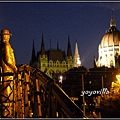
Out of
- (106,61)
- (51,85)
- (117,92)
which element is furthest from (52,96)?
(106,61)

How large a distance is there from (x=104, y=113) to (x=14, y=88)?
1500 cm

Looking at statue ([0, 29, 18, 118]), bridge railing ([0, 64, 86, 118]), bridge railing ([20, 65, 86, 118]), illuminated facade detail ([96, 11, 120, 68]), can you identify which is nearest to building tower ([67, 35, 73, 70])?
illuminated facade detail ([96, 11, 120, 68])

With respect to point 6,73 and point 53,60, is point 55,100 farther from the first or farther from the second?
point 53,60

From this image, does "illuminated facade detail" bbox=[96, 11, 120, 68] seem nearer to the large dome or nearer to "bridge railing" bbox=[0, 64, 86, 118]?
the large dome

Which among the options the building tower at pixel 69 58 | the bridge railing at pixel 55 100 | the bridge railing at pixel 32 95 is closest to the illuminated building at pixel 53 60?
the building tower at pixel 69 58

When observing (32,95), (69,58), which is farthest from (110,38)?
(32,95)

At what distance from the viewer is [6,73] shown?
4.39 m

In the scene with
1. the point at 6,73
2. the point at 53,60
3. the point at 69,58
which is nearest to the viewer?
the point at 6,73

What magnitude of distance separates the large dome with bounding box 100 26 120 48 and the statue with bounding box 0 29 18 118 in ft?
250

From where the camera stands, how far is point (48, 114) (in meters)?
4.06

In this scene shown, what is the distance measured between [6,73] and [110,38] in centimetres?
7767

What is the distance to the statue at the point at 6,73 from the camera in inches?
171

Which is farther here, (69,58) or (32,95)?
(69,58)

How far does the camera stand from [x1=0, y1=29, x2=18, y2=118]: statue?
434 centimetres
